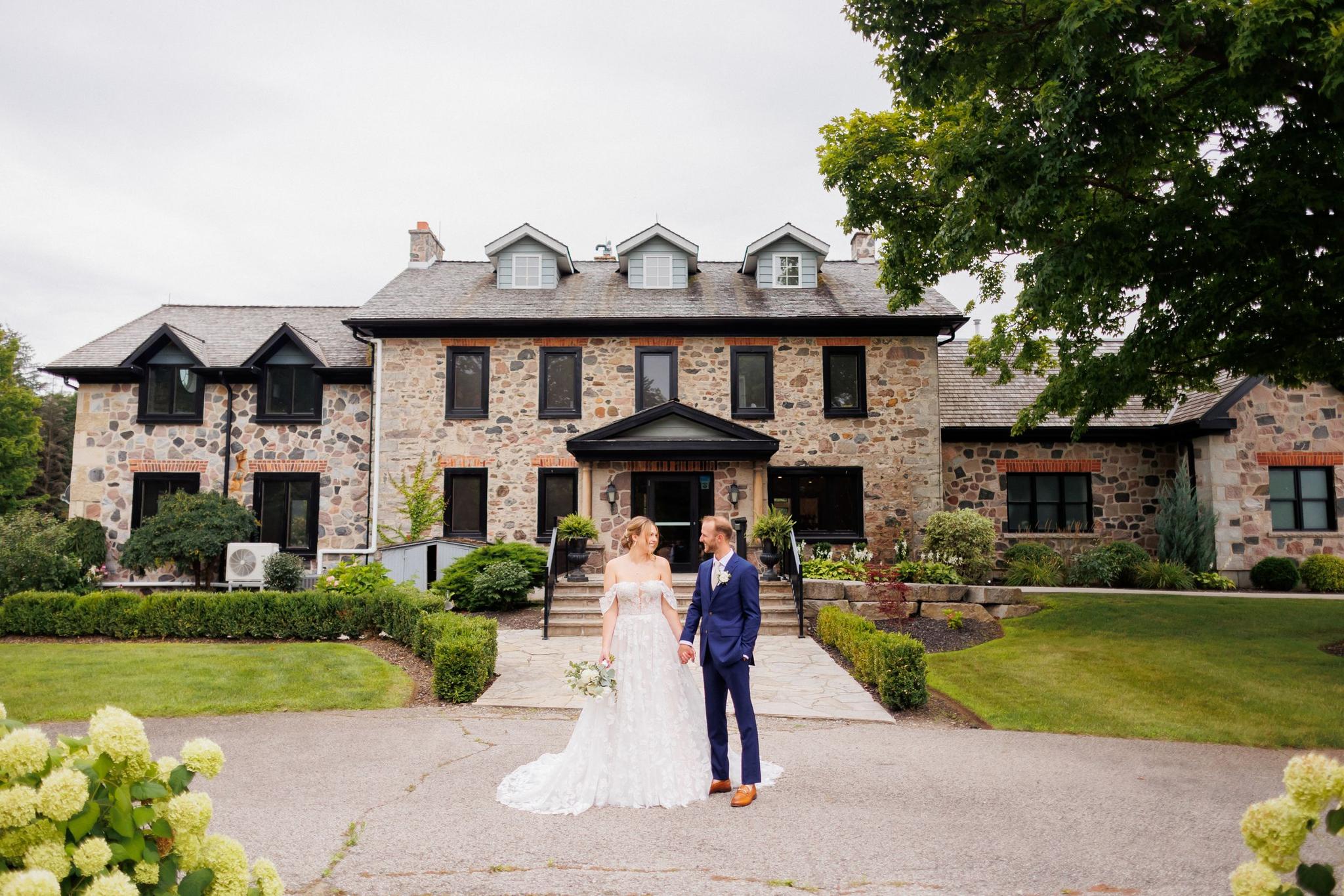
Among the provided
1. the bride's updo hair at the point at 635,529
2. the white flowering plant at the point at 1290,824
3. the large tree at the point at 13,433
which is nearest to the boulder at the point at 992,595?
the bride's updo hair at the point at 635,529

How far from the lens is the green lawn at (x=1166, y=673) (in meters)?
8.35

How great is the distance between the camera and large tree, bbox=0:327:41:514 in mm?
30484

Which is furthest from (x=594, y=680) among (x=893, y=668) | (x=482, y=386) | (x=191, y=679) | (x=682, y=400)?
(x=482, y=386)

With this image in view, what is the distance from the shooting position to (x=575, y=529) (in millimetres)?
15734

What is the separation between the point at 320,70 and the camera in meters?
11.5

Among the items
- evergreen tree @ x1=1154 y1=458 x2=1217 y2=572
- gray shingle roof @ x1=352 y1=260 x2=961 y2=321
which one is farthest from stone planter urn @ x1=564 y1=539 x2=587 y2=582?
evergreen tree @ x1=1154 y1=458 x2=1217 y2=572

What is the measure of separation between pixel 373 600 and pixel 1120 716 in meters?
10.7

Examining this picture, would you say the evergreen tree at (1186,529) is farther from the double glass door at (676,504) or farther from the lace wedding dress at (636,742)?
the lace wedding dress at (636,742)

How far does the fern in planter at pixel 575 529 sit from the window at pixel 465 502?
297cm

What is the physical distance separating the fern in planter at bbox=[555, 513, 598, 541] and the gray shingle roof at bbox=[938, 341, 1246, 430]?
9.01m

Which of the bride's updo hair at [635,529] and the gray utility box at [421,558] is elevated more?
the bride's updo hair at [635,529]

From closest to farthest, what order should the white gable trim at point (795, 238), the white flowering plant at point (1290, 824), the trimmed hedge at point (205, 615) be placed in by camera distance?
the white flowering plant at point (1290, 824)
the trimmed hedge at point (205, 615)
the white gable trim at point (795, 238)

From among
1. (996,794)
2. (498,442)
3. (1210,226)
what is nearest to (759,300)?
(498,442)

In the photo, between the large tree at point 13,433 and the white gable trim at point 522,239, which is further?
the large tree at point 13,433
